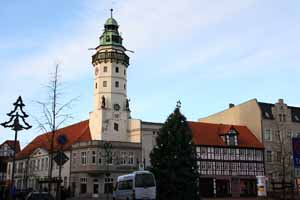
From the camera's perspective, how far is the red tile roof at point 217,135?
62375mm

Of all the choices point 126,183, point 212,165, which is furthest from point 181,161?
point 212,165

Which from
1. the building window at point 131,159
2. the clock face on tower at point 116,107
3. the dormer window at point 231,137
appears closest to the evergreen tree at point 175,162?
the building window at point 131,159

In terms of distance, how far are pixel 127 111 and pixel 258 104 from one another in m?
20.5

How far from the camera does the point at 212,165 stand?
199 feet

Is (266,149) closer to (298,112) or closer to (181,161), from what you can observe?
(298,112)

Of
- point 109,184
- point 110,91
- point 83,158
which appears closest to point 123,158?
point 109,184

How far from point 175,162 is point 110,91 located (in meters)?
32.7

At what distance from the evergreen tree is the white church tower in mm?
29359

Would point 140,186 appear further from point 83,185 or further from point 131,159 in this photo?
point 83,185

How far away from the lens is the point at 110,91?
62.9m

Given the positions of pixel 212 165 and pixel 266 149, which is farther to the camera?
pixel 266 149

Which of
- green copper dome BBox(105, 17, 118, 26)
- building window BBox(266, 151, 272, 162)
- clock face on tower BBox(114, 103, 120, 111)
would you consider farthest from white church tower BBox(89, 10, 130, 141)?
building window BBox(266, 151, 272, 162)

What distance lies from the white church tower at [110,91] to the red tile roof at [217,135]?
35.1 ft

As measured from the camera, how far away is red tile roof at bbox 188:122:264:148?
205 feet
